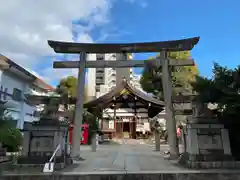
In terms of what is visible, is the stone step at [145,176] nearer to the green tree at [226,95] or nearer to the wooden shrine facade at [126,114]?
the green tree at [226,95]

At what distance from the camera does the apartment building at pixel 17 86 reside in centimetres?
1773

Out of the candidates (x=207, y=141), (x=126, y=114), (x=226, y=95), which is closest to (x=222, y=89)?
(x=226, y=95)

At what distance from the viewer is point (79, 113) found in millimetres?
9055

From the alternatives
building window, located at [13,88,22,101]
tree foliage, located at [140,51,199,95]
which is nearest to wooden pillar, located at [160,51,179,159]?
tree foliage, located at [140,51,199,95]

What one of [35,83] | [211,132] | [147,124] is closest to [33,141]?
[211,132]

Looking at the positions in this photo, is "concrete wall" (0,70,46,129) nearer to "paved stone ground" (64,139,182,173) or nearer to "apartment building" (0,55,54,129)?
"apartment building" (0,55,54,129)

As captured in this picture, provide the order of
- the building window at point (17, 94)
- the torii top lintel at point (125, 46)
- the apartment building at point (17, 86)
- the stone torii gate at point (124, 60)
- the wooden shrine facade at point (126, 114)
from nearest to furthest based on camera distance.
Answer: the stone torii gate at point (124, 60)
the torii top lintel at point (125, 46)
the apartment building at point (17, 86)
the building window at point (17, 94)
the wooden shrine facade at point (126, 114)

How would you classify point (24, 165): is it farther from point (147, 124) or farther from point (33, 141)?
point (147, 124)

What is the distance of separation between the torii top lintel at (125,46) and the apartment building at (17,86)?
9353mm

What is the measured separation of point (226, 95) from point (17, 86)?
63.6 ft

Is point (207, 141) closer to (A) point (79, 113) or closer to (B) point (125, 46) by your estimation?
(A) point (79, 113)

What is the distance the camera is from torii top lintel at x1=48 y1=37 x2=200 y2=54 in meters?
9.42

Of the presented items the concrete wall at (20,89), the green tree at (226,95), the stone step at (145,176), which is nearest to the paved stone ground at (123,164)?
the stone step at (145,176)

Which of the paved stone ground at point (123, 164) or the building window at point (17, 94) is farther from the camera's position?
the building window at point (17, 94)
